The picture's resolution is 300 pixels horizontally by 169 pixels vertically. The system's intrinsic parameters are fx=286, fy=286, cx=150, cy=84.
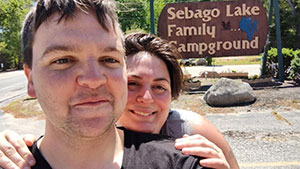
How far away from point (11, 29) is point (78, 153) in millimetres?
38711

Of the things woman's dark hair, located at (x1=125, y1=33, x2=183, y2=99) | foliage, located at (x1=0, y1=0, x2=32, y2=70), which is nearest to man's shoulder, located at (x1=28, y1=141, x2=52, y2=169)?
woman's dark hair, located at (x1=125, y1=33, x2=183, y2=99)

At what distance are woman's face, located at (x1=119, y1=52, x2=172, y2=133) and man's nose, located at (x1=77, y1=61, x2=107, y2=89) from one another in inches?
23.7

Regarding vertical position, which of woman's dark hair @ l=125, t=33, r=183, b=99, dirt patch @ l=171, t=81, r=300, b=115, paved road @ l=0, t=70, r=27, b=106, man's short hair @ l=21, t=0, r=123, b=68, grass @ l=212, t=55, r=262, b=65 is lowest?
grass @ l=212, t=55, r=262, b=65

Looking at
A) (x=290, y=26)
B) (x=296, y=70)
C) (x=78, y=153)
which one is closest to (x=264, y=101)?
(x=296, y=70)

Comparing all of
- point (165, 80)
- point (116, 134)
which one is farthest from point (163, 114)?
point (116, 134)

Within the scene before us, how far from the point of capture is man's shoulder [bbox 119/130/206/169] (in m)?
1.26

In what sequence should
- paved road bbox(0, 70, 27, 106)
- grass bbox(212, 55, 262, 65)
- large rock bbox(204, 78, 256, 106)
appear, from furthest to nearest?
grass bbox(212, 55, 262, 65) < paved road bbox(0, 70, 27, 106) < large rock bbox(204, 78, 256, 106)

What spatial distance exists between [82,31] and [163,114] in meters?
0.85

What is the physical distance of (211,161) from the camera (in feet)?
4.25

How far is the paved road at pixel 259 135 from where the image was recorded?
13.0ft

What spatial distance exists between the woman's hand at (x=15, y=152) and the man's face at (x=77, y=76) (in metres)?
0.19

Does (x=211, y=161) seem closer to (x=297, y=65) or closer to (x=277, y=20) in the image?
(x=297, y=65)

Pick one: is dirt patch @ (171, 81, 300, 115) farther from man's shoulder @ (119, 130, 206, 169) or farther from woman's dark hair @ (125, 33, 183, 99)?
man's shoulder @ (119, 130, 206, 169)

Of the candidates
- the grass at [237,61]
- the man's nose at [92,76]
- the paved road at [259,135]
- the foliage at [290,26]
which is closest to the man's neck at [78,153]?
the man's nose at [92,76]
